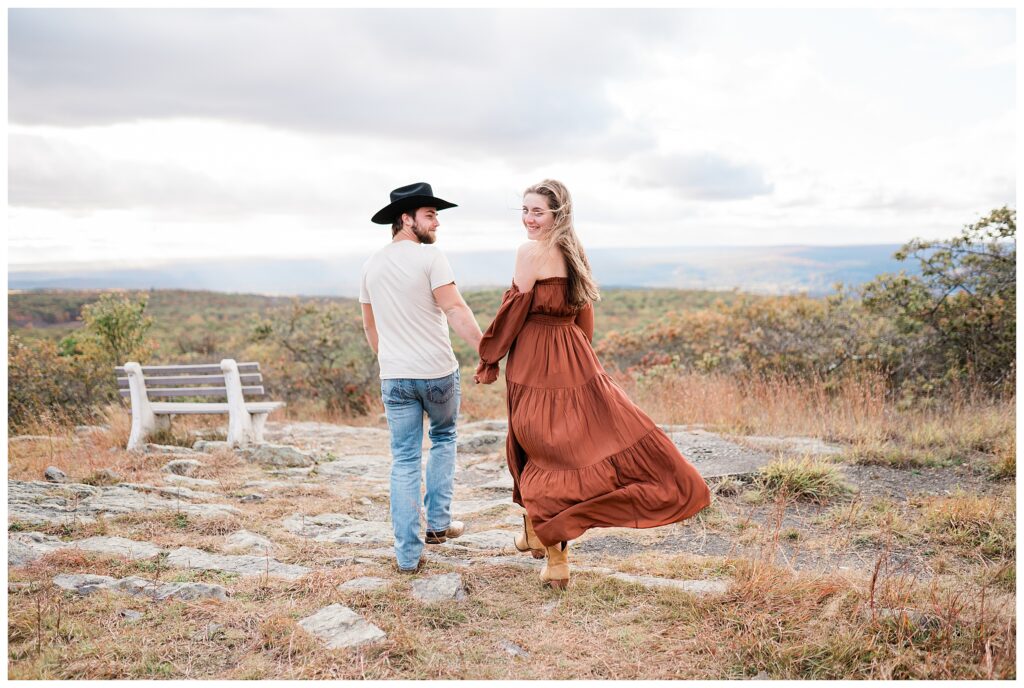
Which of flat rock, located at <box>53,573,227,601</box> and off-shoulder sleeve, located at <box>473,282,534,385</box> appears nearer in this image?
flat rock, located at <box>53,573,227,601</box>

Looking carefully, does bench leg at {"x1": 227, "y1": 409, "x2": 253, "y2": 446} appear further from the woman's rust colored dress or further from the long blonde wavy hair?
the long blonde wavy hair

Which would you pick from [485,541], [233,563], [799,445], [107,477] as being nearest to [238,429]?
[107,477]

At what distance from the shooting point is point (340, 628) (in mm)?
3406

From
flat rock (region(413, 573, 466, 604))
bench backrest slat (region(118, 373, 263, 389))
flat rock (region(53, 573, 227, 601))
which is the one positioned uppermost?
bench backrest slat (region(118, 373, 263, 389))

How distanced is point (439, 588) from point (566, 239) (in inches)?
79.8

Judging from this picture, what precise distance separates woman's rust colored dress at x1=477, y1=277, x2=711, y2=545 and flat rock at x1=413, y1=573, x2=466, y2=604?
0.55m

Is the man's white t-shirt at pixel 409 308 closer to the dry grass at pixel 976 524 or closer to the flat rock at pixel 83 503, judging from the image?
Result: the flat rock at pixel 83 503

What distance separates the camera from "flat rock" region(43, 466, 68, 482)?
6.12 m

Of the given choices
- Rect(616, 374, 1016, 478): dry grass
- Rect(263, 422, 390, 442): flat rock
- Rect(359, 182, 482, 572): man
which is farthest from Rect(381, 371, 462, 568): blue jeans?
Rect(263, 422, 390, 442): flat rock

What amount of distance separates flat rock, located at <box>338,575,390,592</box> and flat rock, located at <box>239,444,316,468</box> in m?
3.50

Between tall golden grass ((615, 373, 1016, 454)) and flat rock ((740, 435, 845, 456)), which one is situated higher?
tall golden grass ((615, 373, 1016, 454))

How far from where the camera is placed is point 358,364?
1192 centimetres

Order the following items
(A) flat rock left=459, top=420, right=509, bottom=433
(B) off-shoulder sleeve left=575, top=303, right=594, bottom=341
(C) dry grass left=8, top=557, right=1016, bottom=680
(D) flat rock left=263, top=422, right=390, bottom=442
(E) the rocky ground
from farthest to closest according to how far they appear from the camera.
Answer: (D) flat rock left=263, top=422, right=390, bottom=442, (A) flat rock left=459, top=420, right=509, bottom=433, (B) off-shoulder sleeve left=575, top=303, right=594, bottom=341, (E) the rocky ground, (C) dry grass left=8, top=557, right=1016, bottom=680

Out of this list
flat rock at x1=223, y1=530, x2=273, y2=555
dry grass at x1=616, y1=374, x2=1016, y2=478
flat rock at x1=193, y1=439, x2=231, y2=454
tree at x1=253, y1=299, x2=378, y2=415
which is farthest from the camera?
tree at x1=253, y1=299, x2=378, y2=415
